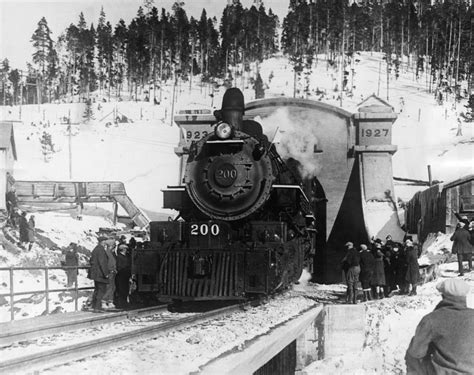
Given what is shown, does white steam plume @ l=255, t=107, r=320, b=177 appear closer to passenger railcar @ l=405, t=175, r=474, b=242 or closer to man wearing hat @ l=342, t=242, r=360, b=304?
passenger railcar @ l=405, t=175, r=474, b=242

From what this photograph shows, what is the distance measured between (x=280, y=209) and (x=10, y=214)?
46.4 feet

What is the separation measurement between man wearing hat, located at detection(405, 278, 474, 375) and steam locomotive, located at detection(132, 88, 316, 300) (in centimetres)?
682

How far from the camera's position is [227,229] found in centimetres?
1204

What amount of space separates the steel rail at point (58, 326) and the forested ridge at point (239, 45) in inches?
2032

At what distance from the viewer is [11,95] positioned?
82.0m

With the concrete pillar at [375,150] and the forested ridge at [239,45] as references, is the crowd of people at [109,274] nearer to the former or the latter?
the concrete pillar at [375,150]

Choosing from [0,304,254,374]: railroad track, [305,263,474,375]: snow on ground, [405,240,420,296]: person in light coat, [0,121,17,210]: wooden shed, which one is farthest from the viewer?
[0,121,17,210]: wooden shed

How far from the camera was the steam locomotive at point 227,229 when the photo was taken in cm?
1132

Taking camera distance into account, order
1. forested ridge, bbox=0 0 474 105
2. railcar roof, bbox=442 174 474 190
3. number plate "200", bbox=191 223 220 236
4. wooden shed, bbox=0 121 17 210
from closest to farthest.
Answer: number plate "200", bbox=191 223 220 236 < railcar roof, bbox=442 174 474 190 < wooden shed, bbox=0 121 17 210 < forested ridge, bbox=0 0 474 105

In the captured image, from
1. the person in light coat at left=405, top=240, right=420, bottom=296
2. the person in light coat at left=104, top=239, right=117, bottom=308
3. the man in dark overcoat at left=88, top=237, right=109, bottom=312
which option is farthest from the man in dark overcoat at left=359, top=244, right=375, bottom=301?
the man in dark overcoat at left=88, top=237, right=109, bottom=312

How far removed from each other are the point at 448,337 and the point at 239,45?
65496 mm

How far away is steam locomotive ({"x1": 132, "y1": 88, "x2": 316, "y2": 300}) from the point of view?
11320 millimetres

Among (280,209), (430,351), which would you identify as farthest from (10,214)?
(430,351)

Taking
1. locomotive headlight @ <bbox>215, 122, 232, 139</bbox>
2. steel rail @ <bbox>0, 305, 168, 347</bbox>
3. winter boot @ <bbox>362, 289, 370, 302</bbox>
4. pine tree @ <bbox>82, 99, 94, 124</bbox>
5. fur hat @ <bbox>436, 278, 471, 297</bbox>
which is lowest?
winter boot @ <bbox>362, 289, 370, 302</bbox>
